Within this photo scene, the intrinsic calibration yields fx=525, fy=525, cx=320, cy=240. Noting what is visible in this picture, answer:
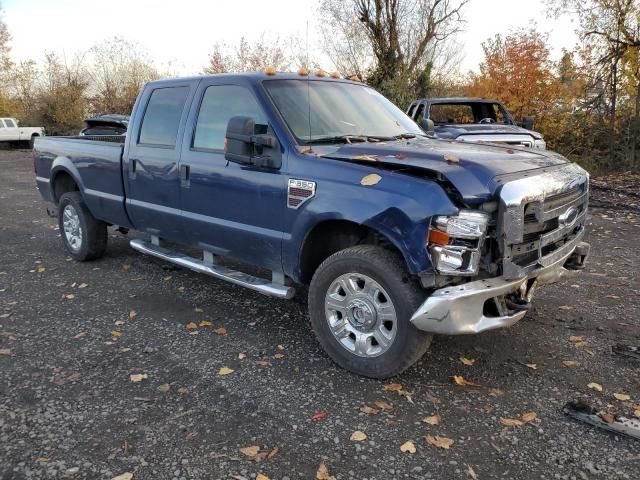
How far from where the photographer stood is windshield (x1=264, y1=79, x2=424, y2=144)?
402 cm

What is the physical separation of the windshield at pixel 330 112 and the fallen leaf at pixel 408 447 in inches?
85.6

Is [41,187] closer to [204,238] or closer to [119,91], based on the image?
[204,238]

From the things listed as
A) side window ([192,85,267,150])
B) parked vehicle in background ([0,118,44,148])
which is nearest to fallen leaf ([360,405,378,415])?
side window ([192,85,267,150])

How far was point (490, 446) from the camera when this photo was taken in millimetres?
2818

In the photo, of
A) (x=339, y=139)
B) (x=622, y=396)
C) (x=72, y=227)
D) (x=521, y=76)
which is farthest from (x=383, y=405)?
(x=521, y=76)

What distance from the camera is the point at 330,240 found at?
3.95 m

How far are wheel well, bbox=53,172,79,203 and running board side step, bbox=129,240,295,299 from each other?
5.59ft

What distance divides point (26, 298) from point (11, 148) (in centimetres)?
2840

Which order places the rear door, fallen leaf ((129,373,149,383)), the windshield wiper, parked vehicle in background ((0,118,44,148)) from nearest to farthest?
fallen leaf ((129,373,149,383))
the windshield wiper
the rear door
parked vehicle in background ((0,118,44,148))

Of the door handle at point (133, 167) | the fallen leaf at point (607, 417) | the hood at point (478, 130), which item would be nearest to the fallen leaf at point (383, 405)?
the fallen leaf at point (607, 417)

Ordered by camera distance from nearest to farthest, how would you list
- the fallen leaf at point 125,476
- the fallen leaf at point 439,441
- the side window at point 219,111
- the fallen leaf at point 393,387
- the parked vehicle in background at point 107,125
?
the fallen leaf at point 125,476 < the fallen leaf at point 439,441 < the fallen leaf at point 393,387 < the side window at point 219,111 < the parked vehicle in background at point 107,125

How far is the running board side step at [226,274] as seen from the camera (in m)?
4.02

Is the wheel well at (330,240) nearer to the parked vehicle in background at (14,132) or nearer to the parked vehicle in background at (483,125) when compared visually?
the parked vehicle in background at (483,125)

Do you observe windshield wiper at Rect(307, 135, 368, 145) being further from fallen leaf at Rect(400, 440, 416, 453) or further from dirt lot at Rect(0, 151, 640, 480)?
fallen leaf at Rect(400, 440, 416, 453)
